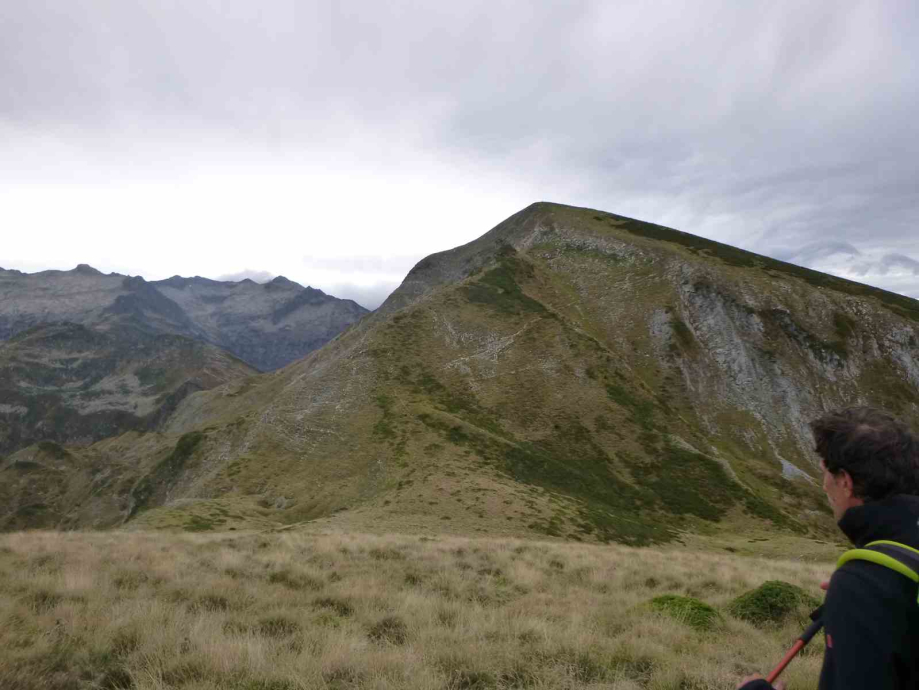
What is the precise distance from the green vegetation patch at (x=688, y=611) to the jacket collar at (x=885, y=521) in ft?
22.4

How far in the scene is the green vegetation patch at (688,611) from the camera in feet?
29.9

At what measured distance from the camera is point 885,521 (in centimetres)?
310

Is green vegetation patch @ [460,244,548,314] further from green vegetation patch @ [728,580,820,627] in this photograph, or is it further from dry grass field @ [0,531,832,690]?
green vegetation patch @ [728,580,820,627]

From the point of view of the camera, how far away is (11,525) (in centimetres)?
8212

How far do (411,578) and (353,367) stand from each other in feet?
155

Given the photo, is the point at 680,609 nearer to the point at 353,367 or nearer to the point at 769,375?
the point at 353,367

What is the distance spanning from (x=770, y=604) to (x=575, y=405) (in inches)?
1820

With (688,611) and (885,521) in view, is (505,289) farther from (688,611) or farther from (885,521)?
(885,521)

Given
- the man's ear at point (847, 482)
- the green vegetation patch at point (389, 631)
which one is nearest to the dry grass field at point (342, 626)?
the green vegetation patch at point (389, 631)

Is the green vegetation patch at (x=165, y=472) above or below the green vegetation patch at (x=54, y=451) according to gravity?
above

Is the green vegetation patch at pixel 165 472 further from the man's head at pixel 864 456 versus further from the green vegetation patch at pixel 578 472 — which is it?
the man's head at pixel 864 456

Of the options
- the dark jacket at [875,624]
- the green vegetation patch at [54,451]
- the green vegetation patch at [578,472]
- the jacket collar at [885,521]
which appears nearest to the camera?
the dark jacket at [875,624]

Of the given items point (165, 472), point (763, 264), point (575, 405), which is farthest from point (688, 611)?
point (763, 264)

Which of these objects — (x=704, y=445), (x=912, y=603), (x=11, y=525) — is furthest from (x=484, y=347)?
(x=11, y=525)
